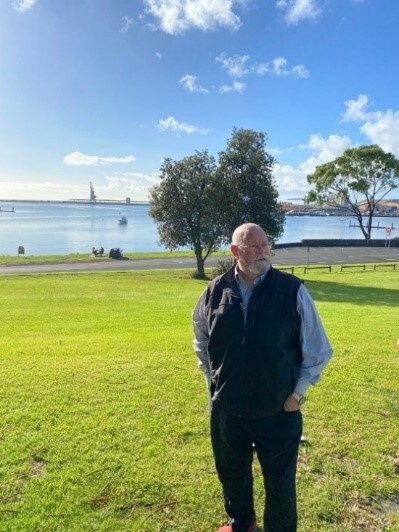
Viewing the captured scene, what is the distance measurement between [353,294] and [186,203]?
1439 cm

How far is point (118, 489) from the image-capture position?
10.8 feet

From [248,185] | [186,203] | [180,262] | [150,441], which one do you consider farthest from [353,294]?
[180,262]

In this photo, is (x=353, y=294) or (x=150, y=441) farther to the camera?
(x=353, y=294)

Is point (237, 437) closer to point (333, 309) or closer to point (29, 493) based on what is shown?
point (29, 493)

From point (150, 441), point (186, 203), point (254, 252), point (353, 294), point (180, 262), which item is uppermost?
point (186, 203)

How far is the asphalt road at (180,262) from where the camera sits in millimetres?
35562

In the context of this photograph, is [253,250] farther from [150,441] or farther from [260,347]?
[150,441]

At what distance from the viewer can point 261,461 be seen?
8.93 ft

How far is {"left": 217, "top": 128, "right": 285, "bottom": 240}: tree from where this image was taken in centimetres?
2949

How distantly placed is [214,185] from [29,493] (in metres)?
28.6

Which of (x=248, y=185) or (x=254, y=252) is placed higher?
(x=248, y=185)

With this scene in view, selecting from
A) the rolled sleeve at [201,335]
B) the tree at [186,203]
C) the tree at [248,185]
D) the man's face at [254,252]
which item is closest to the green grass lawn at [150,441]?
the rolled sleeve at [201,335]

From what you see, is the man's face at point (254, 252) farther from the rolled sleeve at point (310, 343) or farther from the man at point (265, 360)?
the rolled sleeve at point (310, 343)

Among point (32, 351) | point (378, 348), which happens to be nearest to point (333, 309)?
point (378, 348)
